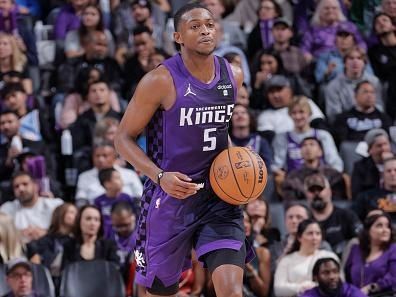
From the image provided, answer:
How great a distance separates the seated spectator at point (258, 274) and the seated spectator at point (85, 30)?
12.5 feet

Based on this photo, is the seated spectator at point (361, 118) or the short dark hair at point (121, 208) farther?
the seated spectator at point (361, 118)

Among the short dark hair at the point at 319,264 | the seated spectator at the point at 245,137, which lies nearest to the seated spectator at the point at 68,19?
the seated spectator at the point at 245,137

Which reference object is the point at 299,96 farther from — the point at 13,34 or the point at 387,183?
the point at 13,34

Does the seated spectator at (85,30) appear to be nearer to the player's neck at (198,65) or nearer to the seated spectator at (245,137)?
the seated spectator at (245,137)

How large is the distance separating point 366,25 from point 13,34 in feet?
13.9

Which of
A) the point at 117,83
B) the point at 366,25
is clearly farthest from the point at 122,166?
the point at 366,25

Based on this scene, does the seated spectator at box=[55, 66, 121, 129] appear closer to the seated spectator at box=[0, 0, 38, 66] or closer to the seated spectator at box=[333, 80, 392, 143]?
the seated spectator at box=[0, 0, 38, 66]

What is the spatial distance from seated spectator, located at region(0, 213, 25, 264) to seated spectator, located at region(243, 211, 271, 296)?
198 centimetres

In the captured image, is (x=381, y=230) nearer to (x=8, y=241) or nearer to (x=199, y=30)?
(x=8, y=241)

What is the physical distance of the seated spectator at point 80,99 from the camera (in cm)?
1117

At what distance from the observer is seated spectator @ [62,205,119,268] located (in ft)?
30.1

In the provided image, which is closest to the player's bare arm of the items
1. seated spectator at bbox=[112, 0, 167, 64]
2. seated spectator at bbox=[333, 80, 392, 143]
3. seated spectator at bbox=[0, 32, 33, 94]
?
seated spectator at bbox=[333, 80, 392, 143]

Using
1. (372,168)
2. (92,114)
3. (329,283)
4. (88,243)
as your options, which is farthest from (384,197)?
(92,114)

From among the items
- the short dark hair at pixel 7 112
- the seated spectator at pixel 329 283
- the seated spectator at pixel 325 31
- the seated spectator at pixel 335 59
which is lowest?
the seated spectator at pixel 329 283
